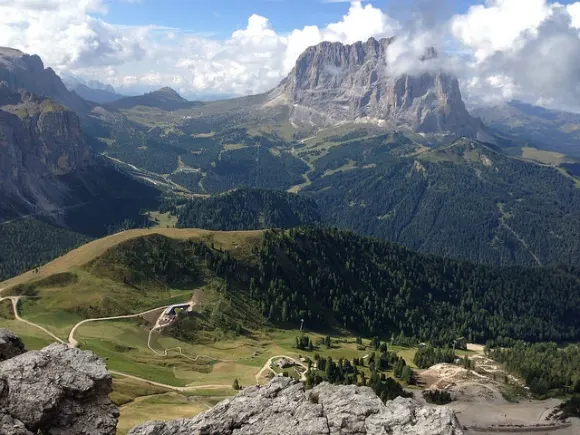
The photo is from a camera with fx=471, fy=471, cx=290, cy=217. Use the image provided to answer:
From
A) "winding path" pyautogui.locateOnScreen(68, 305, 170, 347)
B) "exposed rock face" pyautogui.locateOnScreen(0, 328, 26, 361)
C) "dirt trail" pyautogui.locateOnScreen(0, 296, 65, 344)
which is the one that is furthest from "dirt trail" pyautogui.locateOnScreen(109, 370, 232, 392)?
"exposed rock face" pyautogui.locateOnScreen(0, 328, 26, 361)

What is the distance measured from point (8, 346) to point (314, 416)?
27.1 meters

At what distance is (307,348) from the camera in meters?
178

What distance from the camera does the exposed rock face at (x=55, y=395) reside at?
3366 cm

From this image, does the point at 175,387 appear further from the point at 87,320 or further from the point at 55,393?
the point at 55,393

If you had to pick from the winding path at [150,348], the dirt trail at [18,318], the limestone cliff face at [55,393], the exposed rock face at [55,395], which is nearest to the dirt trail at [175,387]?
the winding path at [150,348]

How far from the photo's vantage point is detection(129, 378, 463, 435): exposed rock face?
3647 cm

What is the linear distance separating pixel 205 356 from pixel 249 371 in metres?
19.5

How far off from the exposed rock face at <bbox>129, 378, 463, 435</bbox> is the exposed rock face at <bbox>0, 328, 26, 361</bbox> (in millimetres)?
12616

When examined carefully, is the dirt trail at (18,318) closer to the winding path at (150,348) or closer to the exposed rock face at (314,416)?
the winding path at (150,348)

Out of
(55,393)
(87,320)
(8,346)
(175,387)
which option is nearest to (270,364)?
(175,387)

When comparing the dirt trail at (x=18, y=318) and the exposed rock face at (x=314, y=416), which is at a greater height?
the exposed rock face at (x=314, y=416)

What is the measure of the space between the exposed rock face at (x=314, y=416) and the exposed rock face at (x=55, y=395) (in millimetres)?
4310

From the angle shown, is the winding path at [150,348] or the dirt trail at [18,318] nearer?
the winding path at [150,348]

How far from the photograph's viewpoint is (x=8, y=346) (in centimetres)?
4103
